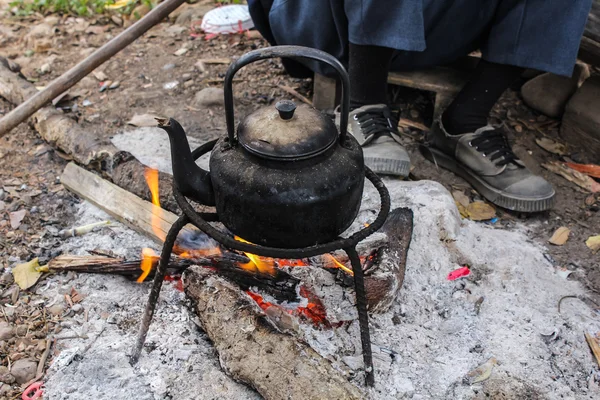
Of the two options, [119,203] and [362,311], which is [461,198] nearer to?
[362,311]

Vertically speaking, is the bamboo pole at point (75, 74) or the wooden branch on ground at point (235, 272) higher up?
the bamboo pole at point (75, 74)

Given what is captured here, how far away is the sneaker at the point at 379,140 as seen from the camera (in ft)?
9.86

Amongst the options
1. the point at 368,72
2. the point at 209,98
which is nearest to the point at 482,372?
the point at 368,72

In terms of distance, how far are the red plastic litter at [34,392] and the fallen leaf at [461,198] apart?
233cm

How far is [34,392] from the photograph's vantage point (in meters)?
A: 1.99

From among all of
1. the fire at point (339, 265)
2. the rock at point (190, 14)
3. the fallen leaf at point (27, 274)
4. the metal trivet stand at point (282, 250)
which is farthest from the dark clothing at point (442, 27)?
the fallen leaf at point (27, 274)

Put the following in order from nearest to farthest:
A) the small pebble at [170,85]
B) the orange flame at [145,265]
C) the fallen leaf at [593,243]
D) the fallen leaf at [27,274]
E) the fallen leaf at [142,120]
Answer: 1. the orange flame at [145,265]
2. the fallen leaf at [27,274]
3. the fallen leaf at [593,243]
4. the fallen leaf at [142,120]
5. the small pebble at [170,85]

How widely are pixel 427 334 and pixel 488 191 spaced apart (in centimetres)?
123

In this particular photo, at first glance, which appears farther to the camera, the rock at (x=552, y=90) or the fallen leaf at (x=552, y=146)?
the rock at (x=552, y=90)

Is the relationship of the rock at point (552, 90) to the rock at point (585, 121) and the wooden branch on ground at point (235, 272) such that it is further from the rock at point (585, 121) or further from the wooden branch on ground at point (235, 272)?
the wooden branch on ground at point (235, 272)

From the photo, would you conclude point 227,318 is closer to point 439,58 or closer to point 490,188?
point 490,188

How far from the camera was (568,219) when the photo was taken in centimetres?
313

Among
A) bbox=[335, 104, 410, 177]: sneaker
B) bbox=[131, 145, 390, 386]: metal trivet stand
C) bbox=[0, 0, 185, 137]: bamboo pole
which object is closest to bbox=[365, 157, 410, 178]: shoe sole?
bbox=[335, 104, 410, 177]: sneaker

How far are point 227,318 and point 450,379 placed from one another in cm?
89
